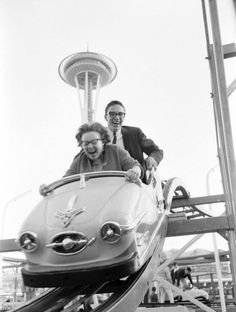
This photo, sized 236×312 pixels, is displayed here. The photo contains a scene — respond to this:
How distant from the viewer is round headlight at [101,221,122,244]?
5.10ft

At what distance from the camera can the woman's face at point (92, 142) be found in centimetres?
213

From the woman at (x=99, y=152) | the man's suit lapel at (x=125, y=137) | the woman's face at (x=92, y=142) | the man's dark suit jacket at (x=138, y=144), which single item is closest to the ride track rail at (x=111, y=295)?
the woman at (x=99, y=152)

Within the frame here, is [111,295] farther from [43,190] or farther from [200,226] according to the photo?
[200,226]

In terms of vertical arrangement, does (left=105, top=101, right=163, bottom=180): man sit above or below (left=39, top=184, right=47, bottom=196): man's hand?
above

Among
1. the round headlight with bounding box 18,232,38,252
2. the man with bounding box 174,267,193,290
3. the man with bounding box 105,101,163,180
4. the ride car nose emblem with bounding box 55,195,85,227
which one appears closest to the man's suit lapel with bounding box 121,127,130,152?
the man with bounding box 105,101,163,180

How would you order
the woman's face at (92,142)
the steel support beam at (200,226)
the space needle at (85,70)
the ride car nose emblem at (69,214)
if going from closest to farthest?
the ride car nose emblem at (69,214)
the woman's face at (92,142)
the steel support beam at (200,226)
the space needle at (85,70)

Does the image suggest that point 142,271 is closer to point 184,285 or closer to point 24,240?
point 24,240

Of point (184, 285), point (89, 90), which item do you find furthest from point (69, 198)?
point (89, 90)

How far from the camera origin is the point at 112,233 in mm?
1551

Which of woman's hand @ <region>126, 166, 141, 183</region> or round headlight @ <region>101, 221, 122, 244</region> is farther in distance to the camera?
woman's hand @ <region>126, 166, 141, 183</region>

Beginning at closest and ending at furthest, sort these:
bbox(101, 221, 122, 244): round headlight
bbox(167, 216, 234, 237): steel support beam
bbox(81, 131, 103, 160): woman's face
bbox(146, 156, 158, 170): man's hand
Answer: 1. bbox(101, 221, 122, 244): round headlight
2. bbox(81, 131, 103, 160): woman's face
3. bbox(167, 216, 234, 237): steel support beam
4. bbox(146, 156, 158, 170): man's hand

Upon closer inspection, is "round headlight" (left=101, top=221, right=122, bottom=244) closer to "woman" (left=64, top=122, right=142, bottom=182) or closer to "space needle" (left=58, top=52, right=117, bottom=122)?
"woman" (left=64, top=122, right=142, bottom=182)

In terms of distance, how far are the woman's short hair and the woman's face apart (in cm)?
5

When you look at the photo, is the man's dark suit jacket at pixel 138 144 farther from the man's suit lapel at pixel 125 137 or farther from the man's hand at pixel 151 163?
the man's hand at pixel 151 163
